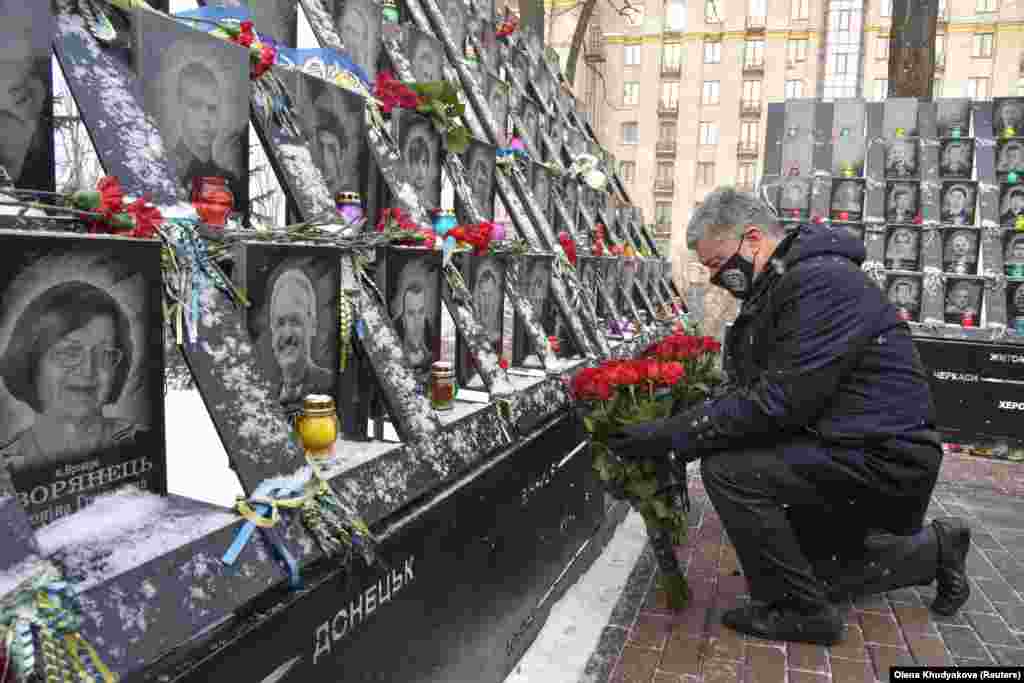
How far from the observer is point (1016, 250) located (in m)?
8.15

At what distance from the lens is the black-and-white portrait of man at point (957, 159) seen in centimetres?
859

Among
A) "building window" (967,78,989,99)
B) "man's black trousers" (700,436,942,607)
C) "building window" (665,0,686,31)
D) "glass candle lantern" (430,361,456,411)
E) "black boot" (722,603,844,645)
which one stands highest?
"building window" (665,0,686,31)

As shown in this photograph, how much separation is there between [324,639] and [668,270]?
835 centimetres

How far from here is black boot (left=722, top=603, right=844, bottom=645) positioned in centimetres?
341

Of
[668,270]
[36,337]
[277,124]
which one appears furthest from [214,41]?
[668,270]

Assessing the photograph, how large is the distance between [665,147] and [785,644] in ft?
130

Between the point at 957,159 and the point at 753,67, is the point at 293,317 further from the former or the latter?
the point at 753,67

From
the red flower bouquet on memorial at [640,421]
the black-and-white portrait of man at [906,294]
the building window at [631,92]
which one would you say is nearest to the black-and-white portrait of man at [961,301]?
the black-and-white portrait of man at [906,294]

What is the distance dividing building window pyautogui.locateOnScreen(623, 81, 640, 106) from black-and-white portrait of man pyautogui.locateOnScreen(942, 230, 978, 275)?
35.6 meters

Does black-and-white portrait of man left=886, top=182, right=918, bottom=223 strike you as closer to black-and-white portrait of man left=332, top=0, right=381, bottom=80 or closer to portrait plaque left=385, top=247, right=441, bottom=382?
black-and-white portrait of man left=332, top=0, right=381, bottom=80

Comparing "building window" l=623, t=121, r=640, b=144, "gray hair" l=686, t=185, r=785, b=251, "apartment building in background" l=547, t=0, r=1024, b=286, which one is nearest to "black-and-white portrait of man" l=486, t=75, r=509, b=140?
"gray hair" l=686, t=185, r=785, b=251

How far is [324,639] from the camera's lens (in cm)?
190

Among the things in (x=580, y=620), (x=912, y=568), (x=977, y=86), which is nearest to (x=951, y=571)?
(x=912, y=568)

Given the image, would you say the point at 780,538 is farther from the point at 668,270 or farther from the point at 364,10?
the point at 668,270
